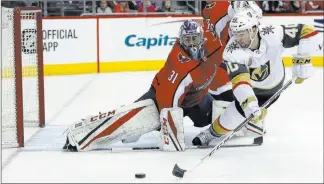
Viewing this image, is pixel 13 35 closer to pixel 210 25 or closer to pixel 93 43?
pixel 210 25

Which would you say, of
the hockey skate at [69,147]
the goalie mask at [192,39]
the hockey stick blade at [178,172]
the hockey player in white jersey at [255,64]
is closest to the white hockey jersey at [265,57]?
the hockey player in white jersey at [255,64]

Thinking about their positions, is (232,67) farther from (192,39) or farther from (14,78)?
(14,78)

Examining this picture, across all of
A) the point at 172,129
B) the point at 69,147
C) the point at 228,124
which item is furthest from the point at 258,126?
the point at 69,147

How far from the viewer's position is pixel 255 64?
11.9 ft

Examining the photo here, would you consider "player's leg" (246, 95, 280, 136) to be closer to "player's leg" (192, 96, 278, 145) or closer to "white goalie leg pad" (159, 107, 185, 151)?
"player's leg" (192, 96, 278, 145)

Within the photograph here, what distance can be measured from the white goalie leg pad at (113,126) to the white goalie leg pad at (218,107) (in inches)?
14.9

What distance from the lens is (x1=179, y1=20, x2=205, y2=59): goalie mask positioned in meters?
3.50

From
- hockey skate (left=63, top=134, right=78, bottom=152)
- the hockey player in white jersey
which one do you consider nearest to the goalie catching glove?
the hockey player in white jersey

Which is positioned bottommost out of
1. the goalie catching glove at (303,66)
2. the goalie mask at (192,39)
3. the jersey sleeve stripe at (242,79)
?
the jersey sleeve stripe at (242,79)

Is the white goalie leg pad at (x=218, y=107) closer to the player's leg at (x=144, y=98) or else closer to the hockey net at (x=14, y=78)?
the player's leg at (x=144, y=98)

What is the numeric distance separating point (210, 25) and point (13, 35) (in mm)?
1054

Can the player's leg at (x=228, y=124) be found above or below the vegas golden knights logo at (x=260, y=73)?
below

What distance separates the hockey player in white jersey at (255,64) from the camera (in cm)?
334

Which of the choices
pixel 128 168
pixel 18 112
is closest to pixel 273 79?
pixel 128 168
